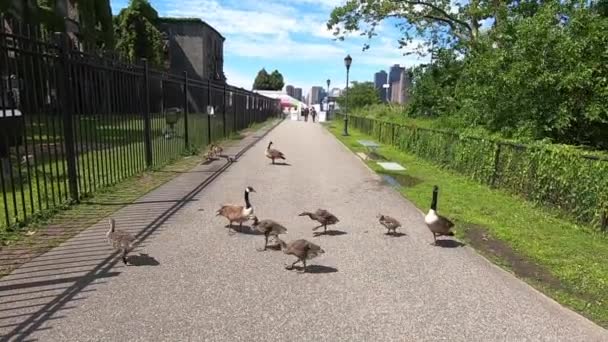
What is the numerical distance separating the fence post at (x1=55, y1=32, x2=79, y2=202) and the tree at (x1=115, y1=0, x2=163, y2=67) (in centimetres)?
5141

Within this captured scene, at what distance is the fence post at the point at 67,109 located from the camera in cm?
788

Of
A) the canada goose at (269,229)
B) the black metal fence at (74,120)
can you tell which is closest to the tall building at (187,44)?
the black metal fence at (74,120)

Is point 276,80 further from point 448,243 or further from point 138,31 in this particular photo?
point 448,243

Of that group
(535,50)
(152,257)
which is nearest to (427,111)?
(535,50)

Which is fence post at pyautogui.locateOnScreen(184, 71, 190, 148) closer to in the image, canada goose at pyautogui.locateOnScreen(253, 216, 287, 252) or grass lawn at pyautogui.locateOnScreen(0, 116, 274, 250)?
grass lawn at pyautogui.locateOnScreen(0, 116, 274, 250)

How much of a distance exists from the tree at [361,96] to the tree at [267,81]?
188 feet

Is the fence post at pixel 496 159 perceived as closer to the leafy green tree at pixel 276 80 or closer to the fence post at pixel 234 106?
the fence post at pixel 234 106

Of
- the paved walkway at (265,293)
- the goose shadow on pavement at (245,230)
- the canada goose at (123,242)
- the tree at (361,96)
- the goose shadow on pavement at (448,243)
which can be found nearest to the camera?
the paved walkway at (265,293)

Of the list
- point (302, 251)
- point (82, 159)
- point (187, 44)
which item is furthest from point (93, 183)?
point (187, 44)

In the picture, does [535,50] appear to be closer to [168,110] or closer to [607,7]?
[607,7]

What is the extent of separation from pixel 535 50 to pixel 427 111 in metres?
13.4

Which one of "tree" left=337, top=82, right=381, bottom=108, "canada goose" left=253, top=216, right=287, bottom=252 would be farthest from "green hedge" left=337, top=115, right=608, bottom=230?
"tree" left=337, top=82, right=381, bottom=108

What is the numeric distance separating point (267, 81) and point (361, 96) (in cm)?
6698

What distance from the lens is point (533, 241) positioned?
23.3 ft
